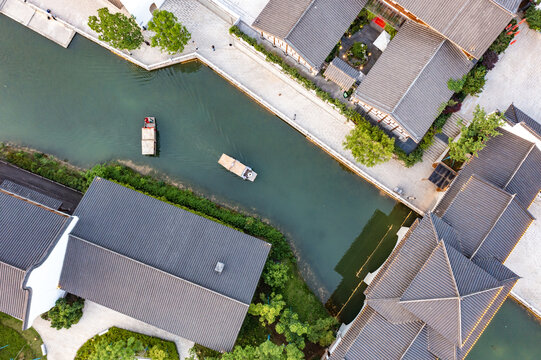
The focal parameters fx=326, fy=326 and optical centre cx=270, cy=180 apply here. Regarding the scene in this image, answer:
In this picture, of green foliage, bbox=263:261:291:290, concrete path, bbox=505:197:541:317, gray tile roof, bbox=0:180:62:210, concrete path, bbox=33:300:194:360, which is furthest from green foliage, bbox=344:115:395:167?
gray tile roof, bbox=0:180:62:210

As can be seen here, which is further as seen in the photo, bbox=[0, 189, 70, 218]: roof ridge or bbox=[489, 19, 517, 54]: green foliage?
bbox=[489, 19, 517, 54]: green foliage

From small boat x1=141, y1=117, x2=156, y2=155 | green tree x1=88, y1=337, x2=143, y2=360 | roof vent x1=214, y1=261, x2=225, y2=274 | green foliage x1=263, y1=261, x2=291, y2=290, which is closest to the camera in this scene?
roof vent x1=214, y1=261, x2=225, y2=274

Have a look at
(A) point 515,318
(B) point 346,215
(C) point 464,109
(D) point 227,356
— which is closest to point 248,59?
(B) point 346,215

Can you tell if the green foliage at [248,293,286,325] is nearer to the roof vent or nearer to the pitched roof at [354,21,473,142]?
the roof vent

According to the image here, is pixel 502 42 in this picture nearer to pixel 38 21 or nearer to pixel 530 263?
pixel 530 263

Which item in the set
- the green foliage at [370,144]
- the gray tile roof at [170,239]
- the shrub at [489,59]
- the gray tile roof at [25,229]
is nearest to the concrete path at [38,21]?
the gray tile roof at [170,239]

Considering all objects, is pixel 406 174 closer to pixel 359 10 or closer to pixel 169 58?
pixel 359 10
